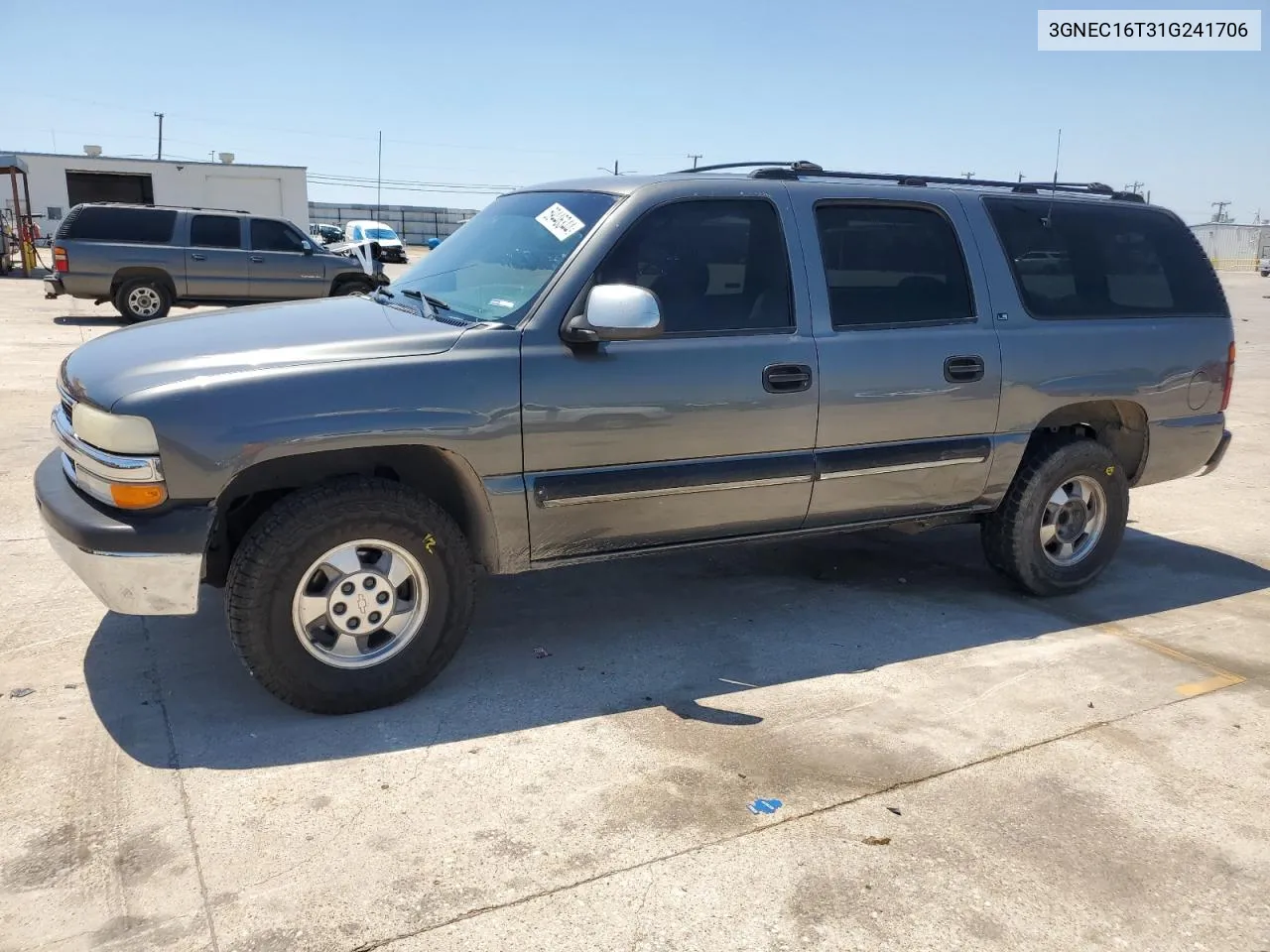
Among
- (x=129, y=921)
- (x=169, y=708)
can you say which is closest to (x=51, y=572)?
(x=169, y=708)

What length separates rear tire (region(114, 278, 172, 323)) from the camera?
15.8 metres

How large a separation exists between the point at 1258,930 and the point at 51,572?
4957 mm

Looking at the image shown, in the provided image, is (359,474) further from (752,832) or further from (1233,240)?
(1233,240)

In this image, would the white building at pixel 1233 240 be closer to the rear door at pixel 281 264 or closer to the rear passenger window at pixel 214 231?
the rear door at pixel 281 264

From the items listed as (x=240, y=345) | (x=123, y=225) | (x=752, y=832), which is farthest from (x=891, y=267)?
(x=123, y=225)

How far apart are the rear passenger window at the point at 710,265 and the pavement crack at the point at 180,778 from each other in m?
2.17

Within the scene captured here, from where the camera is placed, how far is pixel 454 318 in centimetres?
384

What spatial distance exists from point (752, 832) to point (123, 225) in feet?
52.4

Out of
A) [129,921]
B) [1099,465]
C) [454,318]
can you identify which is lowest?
[129,921]

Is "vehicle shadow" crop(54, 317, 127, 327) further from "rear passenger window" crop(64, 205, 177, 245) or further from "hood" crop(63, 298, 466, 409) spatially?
"hood" crop(63, 298, 466, 409)

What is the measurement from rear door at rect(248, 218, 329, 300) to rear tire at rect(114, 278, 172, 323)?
1335 mm

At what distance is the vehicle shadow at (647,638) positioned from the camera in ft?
11.6

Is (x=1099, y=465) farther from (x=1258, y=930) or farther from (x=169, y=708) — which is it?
(x=169, y=708)

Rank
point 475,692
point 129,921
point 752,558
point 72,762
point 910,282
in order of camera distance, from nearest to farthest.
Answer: point 129,921, point 72,762, point 475,692, point 910,282, point 752,558
